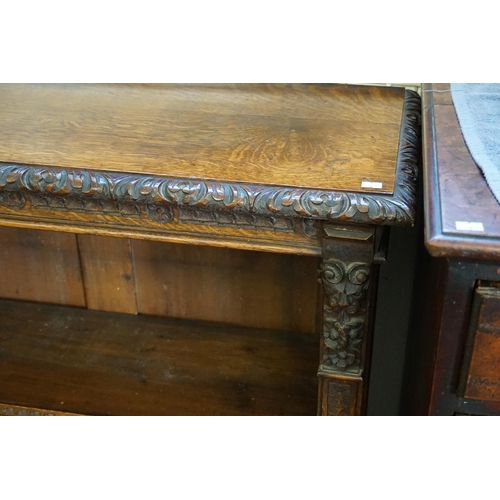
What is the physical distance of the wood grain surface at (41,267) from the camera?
1.39 meters

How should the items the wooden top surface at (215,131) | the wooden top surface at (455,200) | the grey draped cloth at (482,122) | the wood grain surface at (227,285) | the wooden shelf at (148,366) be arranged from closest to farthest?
the wooden top surface at (455,200)
the grey draped cloth at (482,122)
the wooden top surface at (215,131)
the wooden shelf at (148,366)
the wood grain surface at (227,285)

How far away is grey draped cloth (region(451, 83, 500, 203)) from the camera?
697 millimetres

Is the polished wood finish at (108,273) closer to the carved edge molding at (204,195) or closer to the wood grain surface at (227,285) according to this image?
the wood grain surface at (227,285)

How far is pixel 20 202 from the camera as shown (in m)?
0.88

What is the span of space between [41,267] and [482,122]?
1.00m

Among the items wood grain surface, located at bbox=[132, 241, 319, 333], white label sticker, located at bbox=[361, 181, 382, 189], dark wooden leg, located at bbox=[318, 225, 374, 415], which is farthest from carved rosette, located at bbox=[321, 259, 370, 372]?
wood grain surface, located at bbox=[132, 241, 319, 333]

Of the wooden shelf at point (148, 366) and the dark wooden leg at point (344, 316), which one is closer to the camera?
the dark wooden leg at point (344, 316)

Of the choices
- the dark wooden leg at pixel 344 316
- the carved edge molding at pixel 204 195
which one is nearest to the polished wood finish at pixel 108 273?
the carved edge molding at pixel 204 195

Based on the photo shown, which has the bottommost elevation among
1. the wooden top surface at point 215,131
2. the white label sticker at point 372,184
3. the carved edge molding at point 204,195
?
the carved edge molding at point 204,195

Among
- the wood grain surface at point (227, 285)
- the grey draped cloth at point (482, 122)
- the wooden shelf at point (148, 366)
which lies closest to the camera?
the grey draped cloth at point (482, 122)

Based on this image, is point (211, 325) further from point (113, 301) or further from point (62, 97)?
point (62, 97)

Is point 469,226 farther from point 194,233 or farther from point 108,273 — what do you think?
point 108,273

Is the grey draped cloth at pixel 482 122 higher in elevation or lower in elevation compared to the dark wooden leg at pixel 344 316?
higher
